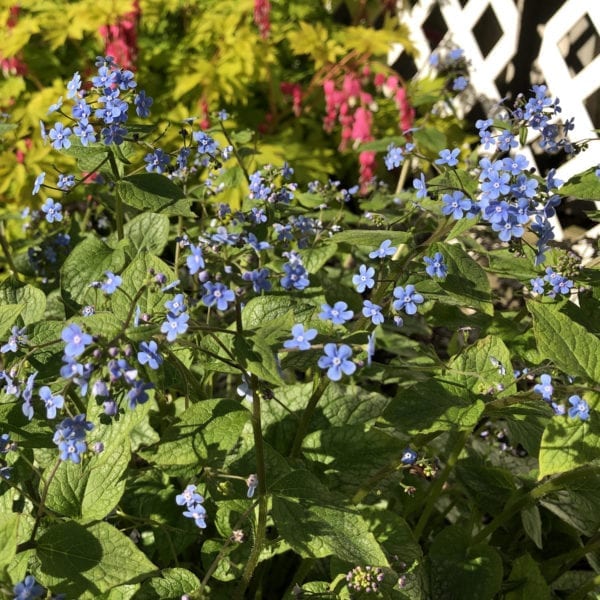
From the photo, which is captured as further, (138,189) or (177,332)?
(138,189)

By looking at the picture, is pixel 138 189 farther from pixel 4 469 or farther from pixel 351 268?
pixel 351 268

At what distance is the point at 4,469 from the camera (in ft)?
6.54

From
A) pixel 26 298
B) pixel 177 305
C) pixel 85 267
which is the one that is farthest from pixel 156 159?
pixel 177 305

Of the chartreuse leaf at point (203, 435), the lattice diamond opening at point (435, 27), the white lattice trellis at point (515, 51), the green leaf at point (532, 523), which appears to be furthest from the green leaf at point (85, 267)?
the lattice diamond opening at point (435, 27)

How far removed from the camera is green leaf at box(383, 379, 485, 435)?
1.94m

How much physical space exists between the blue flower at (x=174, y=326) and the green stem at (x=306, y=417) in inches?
21.5

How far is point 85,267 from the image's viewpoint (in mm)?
2469

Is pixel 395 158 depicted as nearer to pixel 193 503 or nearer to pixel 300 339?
pixel 300 339

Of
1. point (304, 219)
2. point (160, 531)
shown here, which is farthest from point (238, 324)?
point (304, 219)

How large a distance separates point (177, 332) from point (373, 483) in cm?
95

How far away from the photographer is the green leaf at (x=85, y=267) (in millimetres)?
2412

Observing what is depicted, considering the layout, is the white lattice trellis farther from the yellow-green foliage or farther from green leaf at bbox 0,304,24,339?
green leaf at bbox 0,304,24,339

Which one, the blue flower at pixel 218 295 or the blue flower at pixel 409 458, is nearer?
the blue flower at pixel 218 295

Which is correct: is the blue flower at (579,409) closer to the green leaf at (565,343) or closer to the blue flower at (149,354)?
the green leaf at (565,343)
